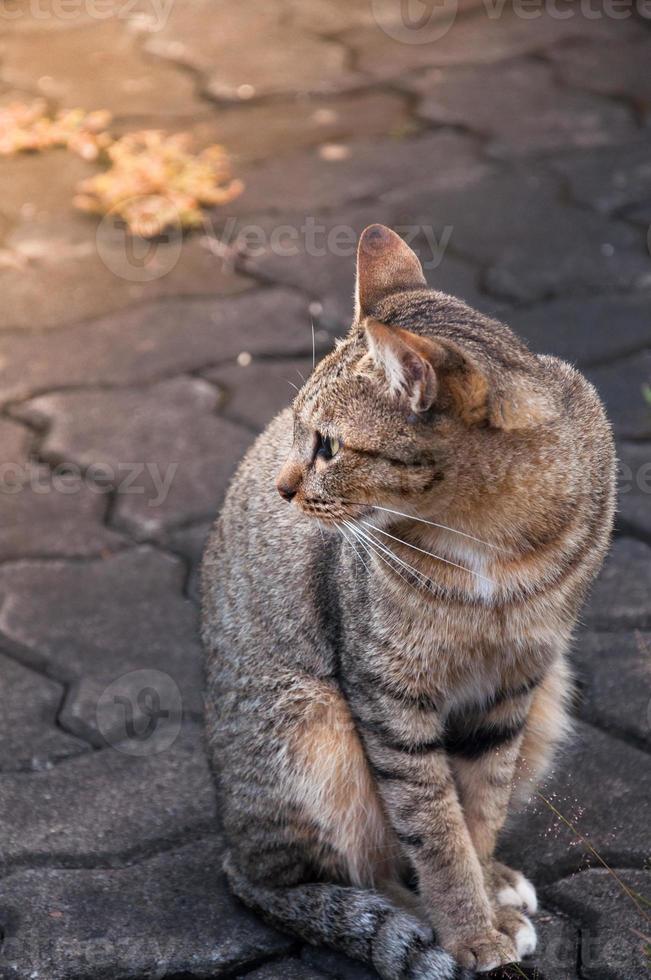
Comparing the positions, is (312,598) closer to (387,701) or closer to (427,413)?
(387,701)

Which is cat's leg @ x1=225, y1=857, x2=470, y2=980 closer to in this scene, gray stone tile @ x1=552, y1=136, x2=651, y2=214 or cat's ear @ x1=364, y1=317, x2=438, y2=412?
cat's ear @ x1=364, y1=317, x2=438, y2=412

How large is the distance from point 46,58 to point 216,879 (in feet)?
16.7

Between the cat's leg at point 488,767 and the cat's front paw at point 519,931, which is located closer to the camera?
the cat's front paw at point 519,931

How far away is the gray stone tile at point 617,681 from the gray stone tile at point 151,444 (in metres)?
1.23

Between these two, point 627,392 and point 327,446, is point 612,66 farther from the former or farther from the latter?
point 327,446

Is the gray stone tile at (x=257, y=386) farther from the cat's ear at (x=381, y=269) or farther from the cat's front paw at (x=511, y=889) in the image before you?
the cat's front paw at (x=511, y=889)

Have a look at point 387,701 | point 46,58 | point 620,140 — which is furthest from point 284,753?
point 46,58

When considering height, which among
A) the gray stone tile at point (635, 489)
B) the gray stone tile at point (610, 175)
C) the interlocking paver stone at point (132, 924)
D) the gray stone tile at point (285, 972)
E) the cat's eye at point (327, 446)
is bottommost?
the interlocking paver stone at point (132, 924)

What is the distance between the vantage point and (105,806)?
9.32 ft

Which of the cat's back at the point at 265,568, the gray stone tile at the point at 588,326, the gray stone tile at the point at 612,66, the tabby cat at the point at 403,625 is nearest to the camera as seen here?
the tabby cat at the point at 403,625

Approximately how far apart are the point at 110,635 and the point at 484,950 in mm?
1395

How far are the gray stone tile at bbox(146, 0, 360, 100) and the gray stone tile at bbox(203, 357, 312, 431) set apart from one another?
230cm

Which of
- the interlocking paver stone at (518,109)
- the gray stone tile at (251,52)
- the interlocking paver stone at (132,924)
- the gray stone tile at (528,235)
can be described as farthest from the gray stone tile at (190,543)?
the gray stone tile at (251,52)

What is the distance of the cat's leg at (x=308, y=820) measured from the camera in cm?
247
